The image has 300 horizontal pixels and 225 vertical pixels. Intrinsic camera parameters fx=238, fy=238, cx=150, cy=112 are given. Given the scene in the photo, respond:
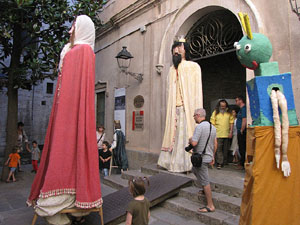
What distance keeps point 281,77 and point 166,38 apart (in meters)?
4.57

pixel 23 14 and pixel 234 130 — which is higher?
pixel 23 14

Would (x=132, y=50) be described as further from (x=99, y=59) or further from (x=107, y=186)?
(x=107, y=186)

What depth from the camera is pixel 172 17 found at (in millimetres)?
6562

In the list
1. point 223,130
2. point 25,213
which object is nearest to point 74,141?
point 25,213

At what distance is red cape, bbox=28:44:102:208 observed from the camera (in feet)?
9.30

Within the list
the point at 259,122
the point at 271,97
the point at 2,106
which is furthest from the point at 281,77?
the point at 2,106

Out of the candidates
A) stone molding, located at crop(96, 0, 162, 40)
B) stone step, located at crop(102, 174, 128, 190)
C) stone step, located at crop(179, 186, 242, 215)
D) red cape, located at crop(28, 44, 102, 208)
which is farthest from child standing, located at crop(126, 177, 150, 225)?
stone molding, located at crop(96, 0, 162, 40)

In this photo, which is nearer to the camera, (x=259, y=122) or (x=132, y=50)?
(x=259, y=122)

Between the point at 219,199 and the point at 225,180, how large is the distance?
731 millimetres

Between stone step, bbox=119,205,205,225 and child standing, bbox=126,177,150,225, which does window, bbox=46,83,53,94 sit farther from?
child standing, bbox=126,177,150,225

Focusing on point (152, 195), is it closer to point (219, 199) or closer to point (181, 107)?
point (219, 199)

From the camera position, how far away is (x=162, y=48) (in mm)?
6766

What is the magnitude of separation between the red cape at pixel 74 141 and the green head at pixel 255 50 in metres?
1.93

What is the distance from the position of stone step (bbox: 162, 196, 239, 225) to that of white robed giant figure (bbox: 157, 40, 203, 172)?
1.02 metres
